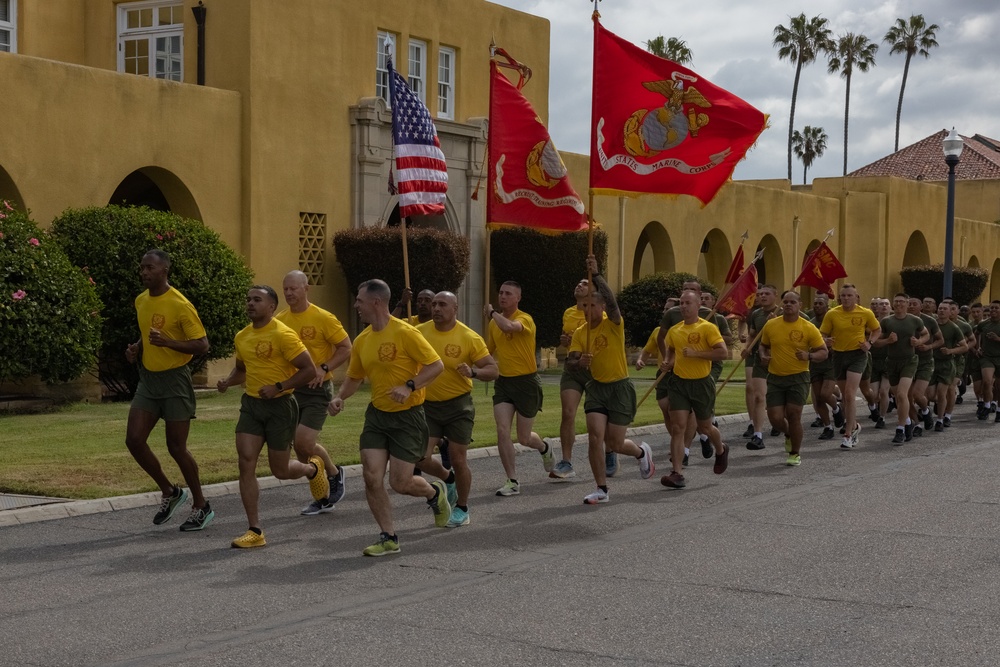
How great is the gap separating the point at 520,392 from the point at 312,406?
2.26m

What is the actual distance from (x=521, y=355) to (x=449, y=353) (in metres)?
1.83

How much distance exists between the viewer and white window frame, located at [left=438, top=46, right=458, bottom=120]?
2854cm

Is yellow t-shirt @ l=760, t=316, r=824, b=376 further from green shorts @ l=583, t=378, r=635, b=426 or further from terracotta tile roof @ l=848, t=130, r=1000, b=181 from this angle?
terracotta tile roof @ l=848, t=130, r=1000, b=181

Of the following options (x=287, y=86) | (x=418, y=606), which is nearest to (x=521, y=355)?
(x=418, y=606)

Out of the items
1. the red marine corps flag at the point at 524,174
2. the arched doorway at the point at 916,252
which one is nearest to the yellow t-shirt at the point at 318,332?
the red marine corps flag at the point at 524,174

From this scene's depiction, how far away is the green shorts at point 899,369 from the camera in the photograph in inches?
707

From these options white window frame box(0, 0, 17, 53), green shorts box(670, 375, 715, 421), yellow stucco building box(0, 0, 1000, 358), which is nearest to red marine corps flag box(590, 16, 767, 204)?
green shorts box(670, 375, 715, 421)

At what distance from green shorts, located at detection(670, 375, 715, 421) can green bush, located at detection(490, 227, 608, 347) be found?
16345 mm

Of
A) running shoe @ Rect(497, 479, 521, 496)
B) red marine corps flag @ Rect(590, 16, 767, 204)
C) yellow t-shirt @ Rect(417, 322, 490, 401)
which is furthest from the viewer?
red marine corps flag @ Rect(590, 16, 767, 204)

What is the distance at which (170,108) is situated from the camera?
2283 centimetres

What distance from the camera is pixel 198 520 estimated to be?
10156 mm

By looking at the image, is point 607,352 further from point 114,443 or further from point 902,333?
point 902,333

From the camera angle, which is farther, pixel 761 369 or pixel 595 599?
pixel 761 369

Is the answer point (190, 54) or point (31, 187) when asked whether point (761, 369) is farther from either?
point (190, 54)
